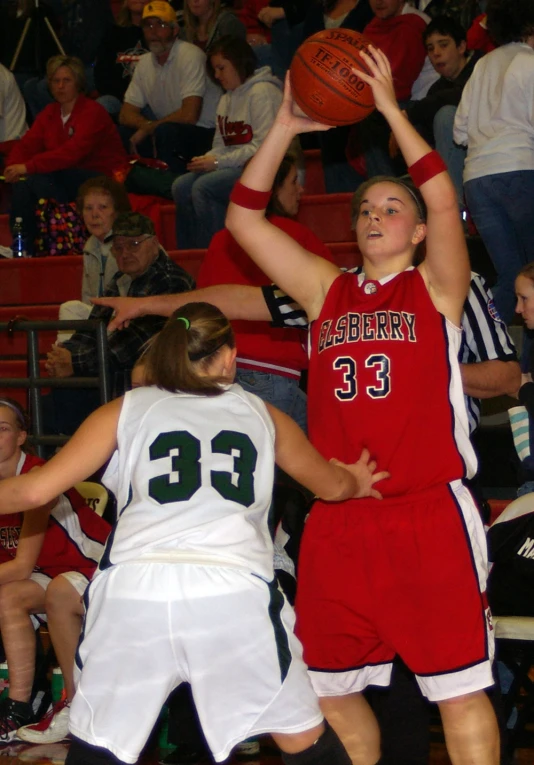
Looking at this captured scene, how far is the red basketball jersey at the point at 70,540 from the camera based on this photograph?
457cm

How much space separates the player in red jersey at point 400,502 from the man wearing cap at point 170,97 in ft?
15.2

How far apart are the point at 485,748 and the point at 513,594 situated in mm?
1099

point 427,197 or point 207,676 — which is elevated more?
point 427,197

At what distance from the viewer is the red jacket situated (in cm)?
754

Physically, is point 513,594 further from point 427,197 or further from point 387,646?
point 427,197

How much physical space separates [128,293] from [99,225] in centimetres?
98

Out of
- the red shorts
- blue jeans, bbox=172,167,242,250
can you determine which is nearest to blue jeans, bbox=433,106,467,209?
blue jeans, bbox=172,167,242,250

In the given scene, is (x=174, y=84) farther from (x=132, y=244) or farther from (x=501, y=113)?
(x=501, y=113)

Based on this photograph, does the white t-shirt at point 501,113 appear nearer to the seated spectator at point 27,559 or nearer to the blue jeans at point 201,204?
the blue jeans at point 201,204

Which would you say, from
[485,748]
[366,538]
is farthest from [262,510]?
[485,748]

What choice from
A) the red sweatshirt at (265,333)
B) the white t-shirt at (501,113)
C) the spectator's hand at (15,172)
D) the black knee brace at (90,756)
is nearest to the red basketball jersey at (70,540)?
the red sweatshirt at (265,333)

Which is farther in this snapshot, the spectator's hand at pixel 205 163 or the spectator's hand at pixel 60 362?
the spectator's hand at pixel 205 163

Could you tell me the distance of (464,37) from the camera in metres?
6.20

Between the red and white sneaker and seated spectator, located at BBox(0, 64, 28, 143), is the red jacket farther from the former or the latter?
the red and white sneaker
